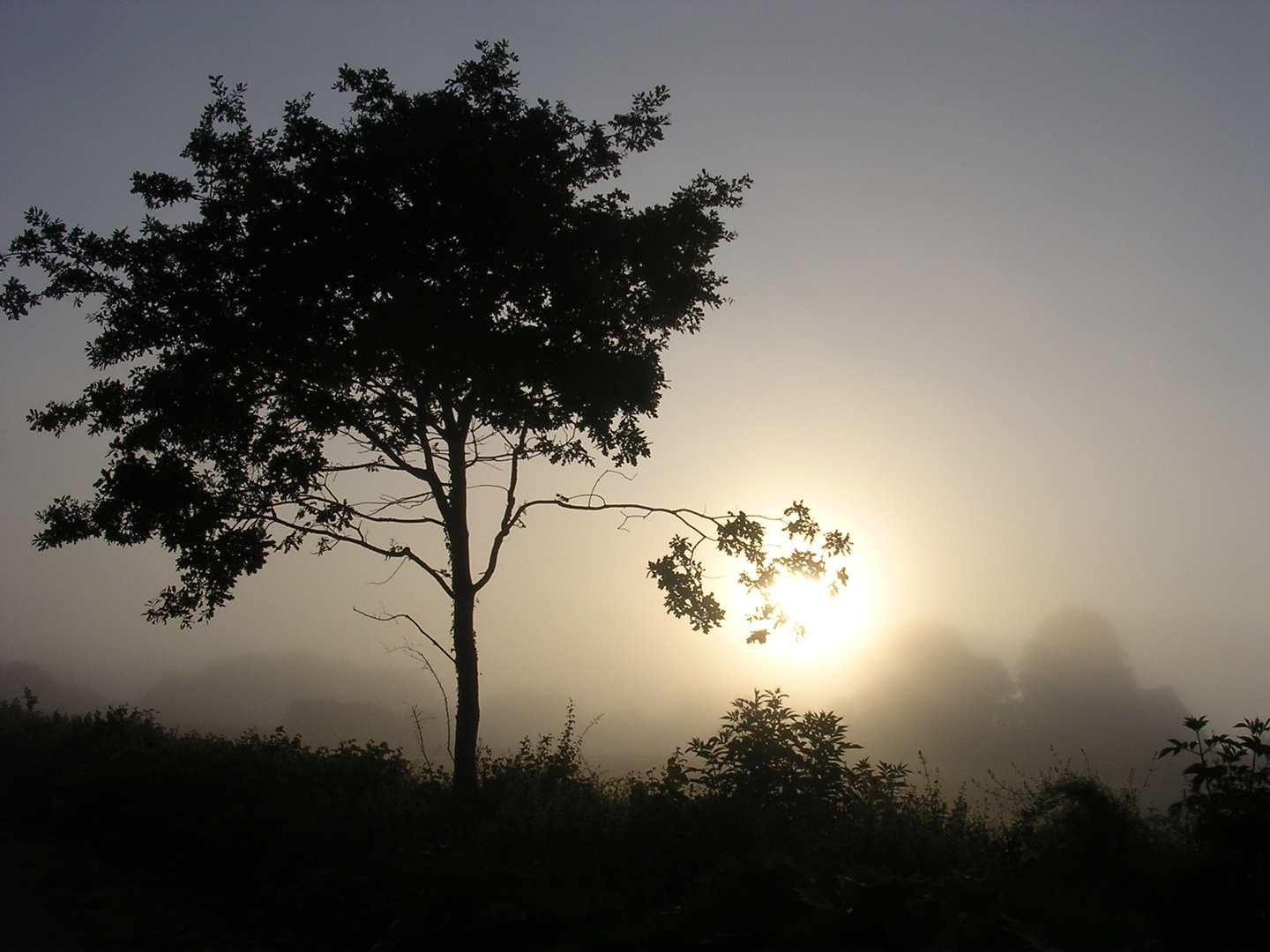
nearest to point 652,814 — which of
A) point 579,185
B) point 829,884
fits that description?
point 829,884

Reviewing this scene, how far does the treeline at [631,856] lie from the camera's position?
546cm

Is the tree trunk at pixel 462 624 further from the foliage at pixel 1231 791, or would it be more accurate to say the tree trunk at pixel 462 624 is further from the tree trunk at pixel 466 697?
the foliage at pixel 1231 791

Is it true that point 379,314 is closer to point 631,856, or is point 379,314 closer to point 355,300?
point 355,300

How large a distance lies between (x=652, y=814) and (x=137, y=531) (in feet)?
29.9

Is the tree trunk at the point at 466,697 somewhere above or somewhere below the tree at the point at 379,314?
below

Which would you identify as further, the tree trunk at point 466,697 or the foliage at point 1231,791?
the tree trunk at point 466,697

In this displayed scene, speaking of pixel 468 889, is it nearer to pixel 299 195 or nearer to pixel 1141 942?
pixel 1141 942

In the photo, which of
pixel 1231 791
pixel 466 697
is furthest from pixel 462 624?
pixel 1231 791

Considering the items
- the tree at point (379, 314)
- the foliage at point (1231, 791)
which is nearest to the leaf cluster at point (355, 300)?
the tree at point (379, 314)

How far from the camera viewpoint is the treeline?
17.9 feet

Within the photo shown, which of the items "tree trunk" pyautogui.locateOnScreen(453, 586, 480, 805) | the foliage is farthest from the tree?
the foliage

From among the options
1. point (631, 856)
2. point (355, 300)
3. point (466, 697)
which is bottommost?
point (631, 856)

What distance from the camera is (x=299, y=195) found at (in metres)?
12.0

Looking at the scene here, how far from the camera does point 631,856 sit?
838cm
